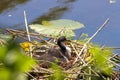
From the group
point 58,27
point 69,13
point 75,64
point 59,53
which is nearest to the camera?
point 75,64

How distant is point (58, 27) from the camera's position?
2.51 meters

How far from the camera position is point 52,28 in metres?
2.51

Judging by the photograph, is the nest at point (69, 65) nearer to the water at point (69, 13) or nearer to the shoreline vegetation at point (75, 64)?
the shoreline vegetation at point (75, 64)

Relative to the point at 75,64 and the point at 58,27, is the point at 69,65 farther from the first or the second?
the point at 58,27

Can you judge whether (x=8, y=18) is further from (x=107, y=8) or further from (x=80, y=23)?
(x=107, y=8)

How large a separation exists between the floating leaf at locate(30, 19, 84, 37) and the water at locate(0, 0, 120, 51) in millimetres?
74

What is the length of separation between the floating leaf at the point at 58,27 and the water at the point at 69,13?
7cm

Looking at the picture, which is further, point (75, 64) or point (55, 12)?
point (55, 12)

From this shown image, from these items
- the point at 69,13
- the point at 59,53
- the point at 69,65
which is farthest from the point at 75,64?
the point at 69,13

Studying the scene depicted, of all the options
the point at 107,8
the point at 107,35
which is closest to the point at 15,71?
the point at 107,35

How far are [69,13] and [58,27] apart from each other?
0.35 metres

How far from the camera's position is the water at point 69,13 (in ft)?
8.35

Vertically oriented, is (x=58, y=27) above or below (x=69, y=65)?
above

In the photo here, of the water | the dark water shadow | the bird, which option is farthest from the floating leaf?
the bird
